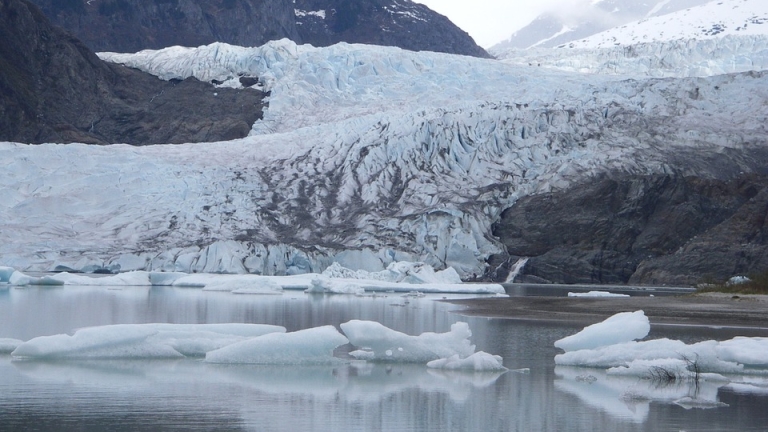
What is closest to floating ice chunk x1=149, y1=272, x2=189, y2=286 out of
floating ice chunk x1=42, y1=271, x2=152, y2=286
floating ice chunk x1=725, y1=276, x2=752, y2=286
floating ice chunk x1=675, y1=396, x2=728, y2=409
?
floating ice chunk x1=42, y1=271, x2=152, y2=286

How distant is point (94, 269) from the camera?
27.8 meters

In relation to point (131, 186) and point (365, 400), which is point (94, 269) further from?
point (365, 400)

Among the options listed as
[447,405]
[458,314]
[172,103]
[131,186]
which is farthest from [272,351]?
[172,103]

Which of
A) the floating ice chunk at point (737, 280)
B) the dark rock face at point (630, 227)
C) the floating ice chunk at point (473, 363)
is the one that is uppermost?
the dark rock face at point (630, 227)

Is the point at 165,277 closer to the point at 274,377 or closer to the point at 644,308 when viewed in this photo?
the point at 644,308

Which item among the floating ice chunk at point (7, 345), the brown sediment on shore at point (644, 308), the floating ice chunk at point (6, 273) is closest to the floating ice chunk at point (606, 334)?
the brown sediment on shore at point (644, 308)

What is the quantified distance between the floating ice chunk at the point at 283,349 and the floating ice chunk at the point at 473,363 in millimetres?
990

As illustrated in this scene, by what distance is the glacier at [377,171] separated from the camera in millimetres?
28484

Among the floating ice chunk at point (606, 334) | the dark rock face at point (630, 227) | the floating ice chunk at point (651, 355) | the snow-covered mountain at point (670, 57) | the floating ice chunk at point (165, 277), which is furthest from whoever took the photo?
the snow-covered mountain at point (670, 57)

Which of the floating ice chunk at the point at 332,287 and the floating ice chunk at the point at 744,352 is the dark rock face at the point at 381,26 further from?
the floating ice chunk at the point at 744,352

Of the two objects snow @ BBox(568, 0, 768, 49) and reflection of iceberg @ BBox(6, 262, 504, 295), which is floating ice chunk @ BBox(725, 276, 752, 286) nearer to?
reflection of iceberg @ BBox(6, 262, 504, 295)

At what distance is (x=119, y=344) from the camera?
31.0 ft

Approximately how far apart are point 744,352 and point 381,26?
236ft

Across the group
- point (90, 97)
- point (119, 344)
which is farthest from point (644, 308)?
point (90, 97)
